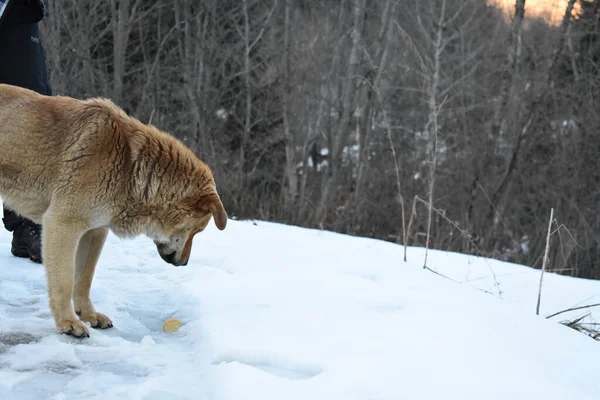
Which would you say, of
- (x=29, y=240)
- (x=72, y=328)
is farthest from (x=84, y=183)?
(x=29, y=240)

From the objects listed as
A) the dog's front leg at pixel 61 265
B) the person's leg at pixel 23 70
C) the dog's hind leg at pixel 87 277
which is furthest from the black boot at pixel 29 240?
the dog's front leg at pixel 61 265

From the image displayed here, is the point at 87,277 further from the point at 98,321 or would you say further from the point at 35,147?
the point at 35,147

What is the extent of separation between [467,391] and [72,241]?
2.32 meters

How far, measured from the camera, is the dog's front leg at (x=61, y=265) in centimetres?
331

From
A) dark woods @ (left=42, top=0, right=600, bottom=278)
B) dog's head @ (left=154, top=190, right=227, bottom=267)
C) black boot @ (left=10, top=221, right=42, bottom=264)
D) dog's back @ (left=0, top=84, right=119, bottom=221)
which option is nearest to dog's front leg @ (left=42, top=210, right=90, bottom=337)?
dog's back @ (left=0, top=84, right=119, bottom=221)

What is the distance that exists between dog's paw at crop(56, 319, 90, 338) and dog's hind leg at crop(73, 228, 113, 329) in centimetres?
27

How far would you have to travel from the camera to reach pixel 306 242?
234 inches

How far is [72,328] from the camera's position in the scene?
3289 millimetres

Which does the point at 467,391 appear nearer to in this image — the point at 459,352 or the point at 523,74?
the point at 459,352

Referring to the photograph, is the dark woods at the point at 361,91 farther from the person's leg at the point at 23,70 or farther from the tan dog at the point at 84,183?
the tan dog at the point at 84,183

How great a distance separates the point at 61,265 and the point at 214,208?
0.98 metres

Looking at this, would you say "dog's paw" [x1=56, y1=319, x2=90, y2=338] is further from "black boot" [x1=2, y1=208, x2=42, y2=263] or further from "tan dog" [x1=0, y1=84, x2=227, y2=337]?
"black boot" [x1=2, y1=208, x2=42, y2=263]

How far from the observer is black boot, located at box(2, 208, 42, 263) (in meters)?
4.46

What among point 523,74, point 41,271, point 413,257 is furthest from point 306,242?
point 523,74
